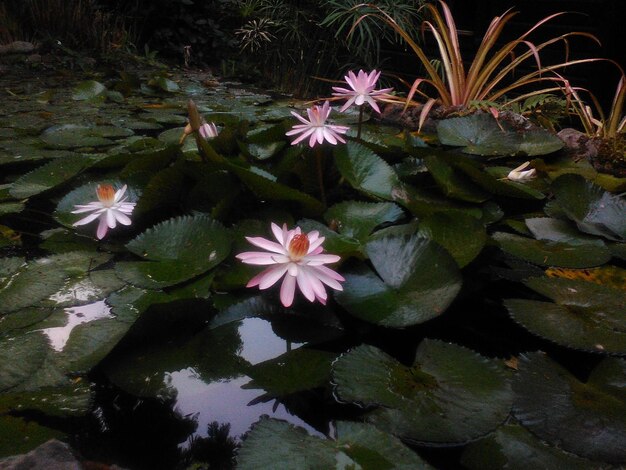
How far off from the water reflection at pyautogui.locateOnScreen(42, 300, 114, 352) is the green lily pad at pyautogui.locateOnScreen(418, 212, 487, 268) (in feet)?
2.08

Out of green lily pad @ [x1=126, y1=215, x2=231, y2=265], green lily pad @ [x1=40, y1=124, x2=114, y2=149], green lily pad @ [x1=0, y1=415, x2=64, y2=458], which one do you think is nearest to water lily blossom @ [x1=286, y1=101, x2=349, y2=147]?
green lily pad @ [x1=126, y1=215, x2=231, y2=265]

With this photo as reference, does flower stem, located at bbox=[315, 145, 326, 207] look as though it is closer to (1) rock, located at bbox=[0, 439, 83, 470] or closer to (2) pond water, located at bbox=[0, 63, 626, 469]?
(2) pond water, located at bbox=[0, 63, 626, 469]

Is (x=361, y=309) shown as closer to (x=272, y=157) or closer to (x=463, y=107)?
(x=272, y=157)

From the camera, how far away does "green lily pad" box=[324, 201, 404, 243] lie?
104 centimetres

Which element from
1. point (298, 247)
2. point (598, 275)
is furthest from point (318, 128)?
point (598, 275)

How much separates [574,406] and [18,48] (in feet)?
16.4

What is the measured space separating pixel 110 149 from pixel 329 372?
1450mm

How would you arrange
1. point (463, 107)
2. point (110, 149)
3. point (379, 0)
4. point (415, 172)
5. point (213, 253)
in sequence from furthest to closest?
point (379, 0)
point (463, 107)
point (110, 149)
point (415, 172)
point (213, 253)

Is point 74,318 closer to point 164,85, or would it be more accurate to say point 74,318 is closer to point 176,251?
point 176,251

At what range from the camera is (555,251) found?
106cm

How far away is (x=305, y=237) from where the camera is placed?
0.66 m

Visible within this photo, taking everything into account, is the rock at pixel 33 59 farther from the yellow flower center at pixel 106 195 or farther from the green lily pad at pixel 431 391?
the green lily pad at pixel 431 391

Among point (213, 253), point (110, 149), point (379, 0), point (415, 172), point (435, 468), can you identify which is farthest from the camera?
point (379, 0)

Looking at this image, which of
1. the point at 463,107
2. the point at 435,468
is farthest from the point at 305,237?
the point at 463,107
